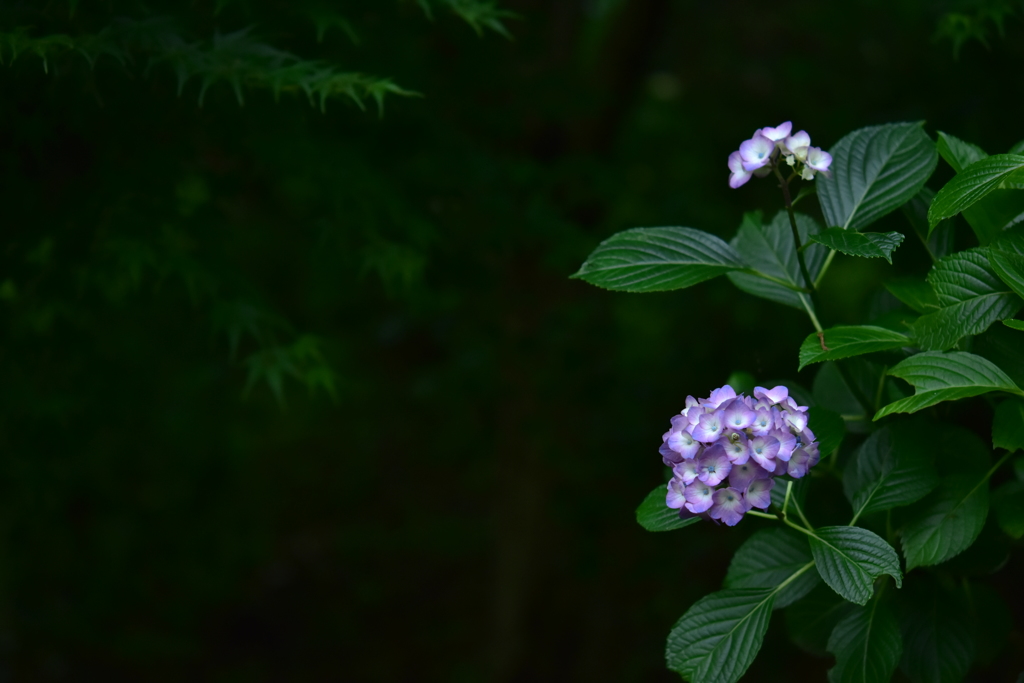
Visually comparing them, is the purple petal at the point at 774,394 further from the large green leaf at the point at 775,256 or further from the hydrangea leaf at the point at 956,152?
the hydrangea leaf at the point at 956,152

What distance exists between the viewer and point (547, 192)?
6.96ft

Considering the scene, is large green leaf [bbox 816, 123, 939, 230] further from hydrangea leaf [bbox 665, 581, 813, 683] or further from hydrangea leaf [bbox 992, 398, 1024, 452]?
hydrangea leaf [bbox 665, 581, 813, 683]

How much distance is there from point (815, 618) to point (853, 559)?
33 centimetres

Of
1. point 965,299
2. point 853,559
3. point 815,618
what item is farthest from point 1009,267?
point 815,618

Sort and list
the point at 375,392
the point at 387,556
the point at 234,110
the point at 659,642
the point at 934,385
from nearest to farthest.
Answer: the point at 934,385, the point at 234,110, the point at 659,642, the point at 387,556, the point at 375,392

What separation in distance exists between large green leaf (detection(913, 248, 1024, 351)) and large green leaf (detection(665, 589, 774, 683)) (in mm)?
389

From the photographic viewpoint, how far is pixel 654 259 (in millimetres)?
1067

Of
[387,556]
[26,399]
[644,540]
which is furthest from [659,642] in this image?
[26,399]

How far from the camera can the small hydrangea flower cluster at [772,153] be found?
99cm

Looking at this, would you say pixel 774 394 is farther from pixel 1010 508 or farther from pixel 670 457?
pixel 1010 508

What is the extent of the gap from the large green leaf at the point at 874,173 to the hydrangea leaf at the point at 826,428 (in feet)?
0.86

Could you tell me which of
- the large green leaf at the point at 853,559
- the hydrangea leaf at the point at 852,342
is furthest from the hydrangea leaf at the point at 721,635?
the hydrangea leaf at the point at 852,342

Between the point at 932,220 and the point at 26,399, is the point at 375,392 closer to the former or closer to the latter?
the point at 26,399

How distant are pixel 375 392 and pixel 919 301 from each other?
159 inches
